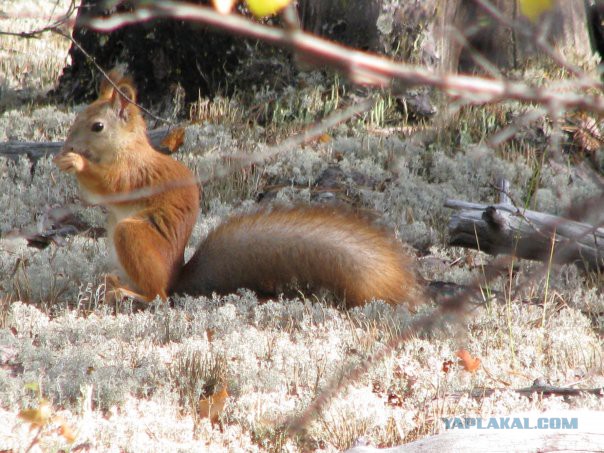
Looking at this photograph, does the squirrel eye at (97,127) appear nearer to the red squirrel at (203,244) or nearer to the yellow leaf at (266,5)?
the red squirrel at (203,244)

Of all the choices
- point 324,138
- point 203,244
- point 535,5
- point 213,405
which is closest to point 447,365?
point 213,405

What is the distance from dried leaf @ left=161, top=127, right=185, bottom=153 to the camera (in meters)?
7.37

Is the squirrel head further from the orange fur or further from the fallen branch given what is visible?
the fallen branch

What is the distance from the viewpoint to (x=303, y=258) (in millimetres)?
4625

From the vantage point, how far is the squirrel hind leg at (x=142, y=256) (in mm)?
4621

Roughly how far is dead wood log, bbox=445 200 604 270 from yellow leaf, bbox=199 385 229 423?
1995 mm

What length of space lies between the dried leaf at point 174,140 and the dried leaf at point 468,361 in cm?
430

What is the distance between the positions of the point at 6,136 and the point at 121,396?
5273 millimetres

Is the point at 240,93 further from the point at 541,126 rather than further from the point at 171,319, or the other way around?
the point at 171,319

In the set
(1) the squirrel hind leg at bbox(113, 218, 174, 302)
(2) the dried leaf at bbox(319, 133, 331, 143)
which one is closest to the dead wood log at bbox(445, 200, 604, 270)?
(1) the squirrel hind leg at bbox(113, 218, 174, 302)

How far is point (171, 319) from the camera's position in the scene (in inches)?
169

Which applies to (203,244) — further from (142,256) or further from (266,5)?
(266,5)

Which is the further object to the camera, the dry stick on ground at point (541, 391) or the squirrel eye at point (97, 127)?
the squirrel eye at point (97, 127)

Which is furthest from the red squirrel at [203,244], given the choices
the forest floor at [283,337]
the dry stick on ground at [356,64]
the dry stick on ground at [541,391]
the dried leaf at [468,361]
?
the dry stick on ground at [356,64]
